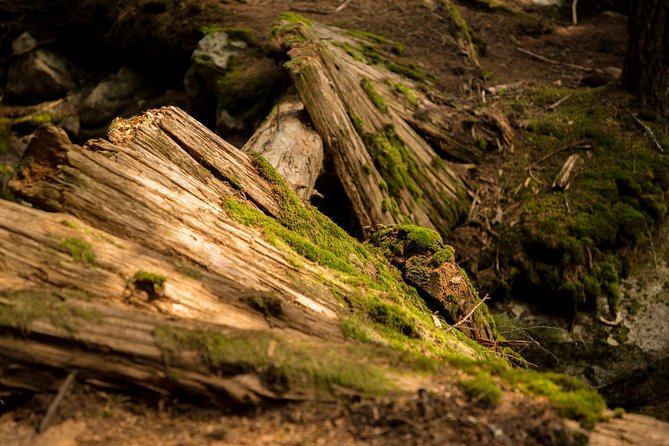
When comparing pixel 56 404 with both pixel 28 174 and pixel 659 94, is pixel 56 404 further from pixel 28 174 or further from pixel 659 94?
pixel 659 94

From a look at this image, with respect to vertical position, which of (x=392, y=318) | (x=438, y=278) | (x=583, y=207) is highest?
(x=392, y=318)

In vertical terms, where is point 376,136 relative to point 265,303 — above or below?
below

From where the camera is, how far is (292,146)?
19.1 feet

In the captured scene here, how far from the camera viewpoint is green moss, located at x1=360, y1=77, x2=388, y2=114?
6.90 metres

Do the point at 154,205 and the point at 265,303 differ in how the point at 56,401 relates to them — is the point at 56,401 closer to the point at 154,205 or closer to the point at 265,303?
the point at 265,303

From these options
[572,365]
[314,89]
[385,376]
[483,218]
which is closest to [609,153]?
[483,218]

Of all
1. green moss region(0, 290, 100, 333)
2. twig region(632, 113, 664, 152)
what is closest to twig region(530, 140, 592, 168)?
twig region(632, 113, 664, 152)

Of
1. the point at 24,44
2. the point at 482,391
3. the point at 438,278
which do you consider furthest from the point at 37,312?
the point at 24,44

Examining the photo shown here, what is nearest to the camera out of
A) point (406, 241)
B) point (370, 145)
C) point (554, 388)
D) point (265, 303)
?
point (554, 388)

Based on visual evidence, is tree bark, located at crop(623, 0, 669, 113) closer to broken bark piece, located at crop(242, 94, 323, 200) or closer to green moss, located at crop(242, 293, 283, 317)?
broken bark piece, located at crop(242, 94, 323, 200)

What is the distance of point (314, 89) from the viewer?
6.11 meters

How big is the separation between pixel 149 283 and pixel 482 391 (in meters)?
1.52

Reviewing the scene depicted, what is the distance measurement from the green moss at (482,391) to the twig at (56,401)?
1.56 metres

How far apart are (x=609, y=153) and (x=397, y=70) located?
3.00 m
